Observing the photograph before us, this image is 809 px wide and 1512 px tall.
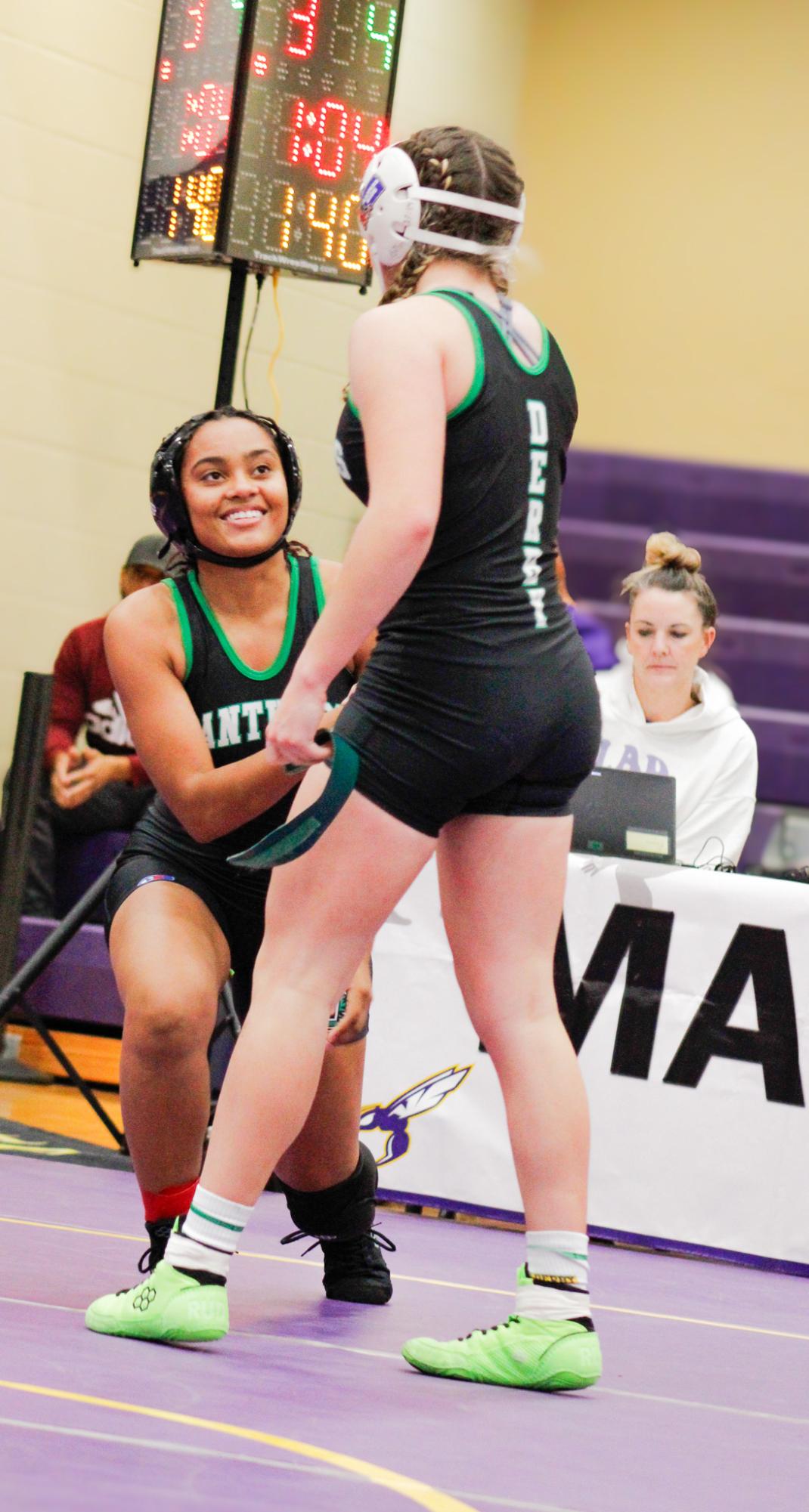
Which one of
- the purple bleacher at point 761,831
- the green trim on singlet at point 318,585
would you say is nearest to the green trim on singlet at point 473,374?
the green trim on singlet at point 318,585

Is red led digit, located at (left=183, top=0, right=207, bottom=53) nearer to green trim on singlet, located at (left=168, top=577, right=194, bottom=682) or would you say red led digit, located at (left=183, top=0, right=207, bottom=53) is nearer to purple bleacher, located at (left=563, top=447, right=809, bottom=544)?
green trim on singlet, located at (left=168, top=577, right=194, bottom=682)

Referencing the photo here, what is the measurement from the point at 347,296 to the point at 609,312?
99.6 inches

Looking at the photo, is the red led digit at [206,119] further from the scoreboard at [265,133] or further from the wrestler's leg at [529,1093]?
the wrestler's leg at [529,1093]

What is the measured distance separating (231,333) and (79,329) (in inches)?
61.6

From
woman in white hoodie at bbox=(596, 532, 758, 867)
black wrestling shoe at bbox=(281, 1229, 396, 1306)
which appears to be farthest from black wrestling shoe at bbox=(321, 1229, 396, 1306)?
woman in white hoodie at bbox=(596, 532, 758, 867)

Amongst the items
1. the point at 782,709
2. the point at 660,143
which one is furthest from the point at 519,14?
the point at 782,709

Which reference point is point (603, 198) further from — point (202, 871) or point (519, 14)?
point (202, 871)

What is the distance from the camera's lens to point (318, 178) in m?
5.22

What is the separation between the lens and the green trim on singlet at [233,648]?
8.49 feet

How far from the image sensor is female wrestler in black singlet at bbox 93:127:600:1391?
209cm

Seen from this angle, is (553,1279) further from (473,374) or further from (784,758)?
(784,758)

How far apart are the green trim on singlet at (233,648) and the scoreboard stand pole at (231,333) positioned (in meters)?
2.54

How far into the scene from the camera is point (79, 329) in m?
6.58

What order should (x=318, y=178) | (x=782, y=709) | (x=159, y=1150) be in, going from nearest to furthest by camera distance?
(x=159, y=1150) < (x=318, y=178) < (x=782, y=709)
